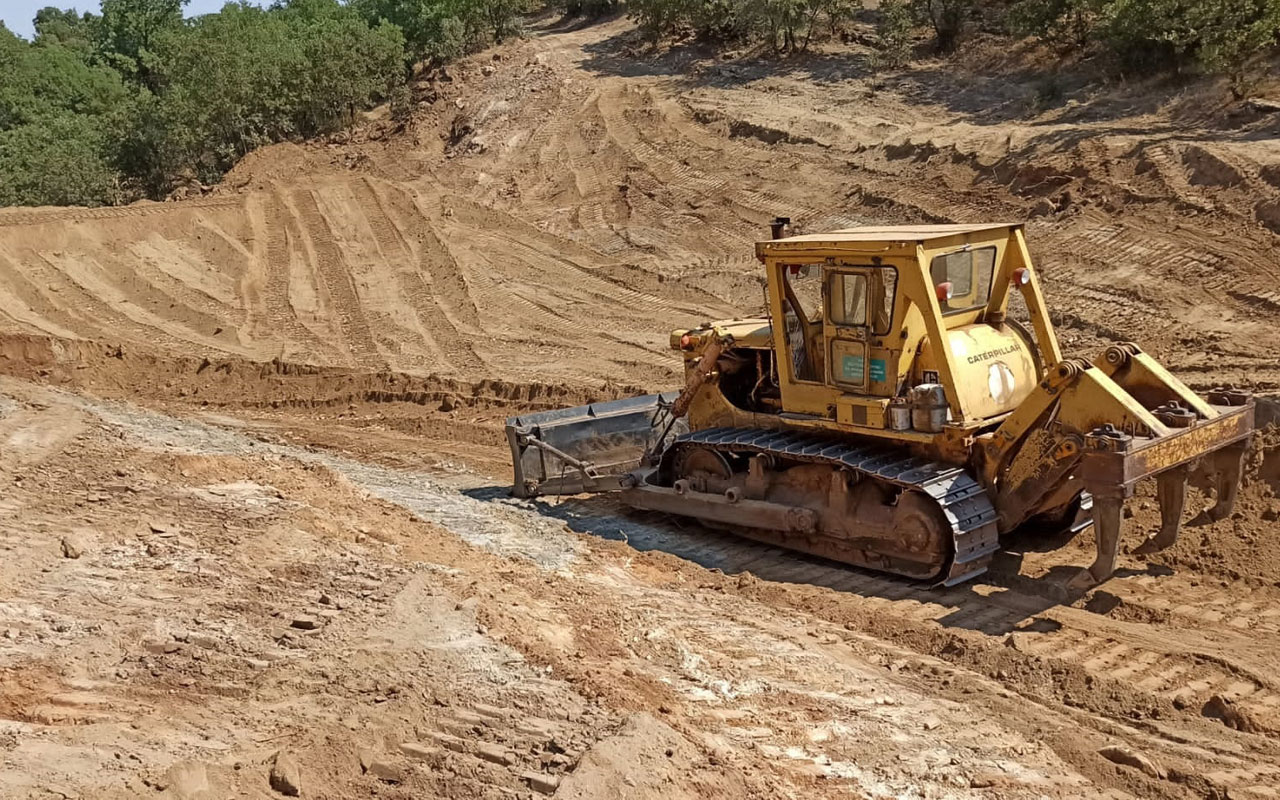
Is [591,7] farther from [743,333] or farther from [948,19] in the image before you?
[743,333]

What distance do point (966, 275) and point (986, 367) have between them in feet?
2.14

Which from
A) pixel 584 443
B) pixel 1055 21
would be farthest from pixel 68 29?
pixel 584 443

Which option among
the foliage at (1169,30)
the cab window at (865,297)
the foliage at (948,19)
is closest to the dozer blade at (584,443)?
the cab window at (865,297)

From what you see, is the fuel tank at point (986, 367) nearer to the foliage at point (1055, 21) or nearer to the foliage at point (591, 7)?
the foliage at point (1055, 21)

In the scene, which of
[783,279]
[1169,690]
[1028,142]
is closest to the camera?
[1169,690]

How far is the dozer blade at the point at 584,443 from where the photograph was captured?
1088cm

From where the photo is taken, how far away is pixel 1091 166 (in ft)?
54.7

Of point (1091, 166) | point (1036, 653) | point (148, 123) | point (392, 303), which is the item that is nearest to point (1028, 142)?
point (1091, 166)

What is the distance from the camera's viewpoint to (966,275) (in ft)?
27.8

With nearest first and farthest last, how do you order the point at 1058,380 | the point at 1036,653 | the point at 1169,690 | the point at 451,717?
the point at 451,717 → the point at 1169,690 → the point at 1036,653 → the point at 1058,380

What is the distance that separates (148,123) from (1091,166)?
2293cm

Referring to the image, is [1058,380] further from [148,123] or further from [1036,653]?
[148,123]

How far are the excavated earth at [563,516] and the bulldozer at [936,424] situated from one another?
44 cm

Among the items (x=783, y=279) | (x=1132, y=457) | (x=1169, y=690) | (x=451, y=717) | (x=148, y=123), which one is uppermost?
(x=148, y=123)
